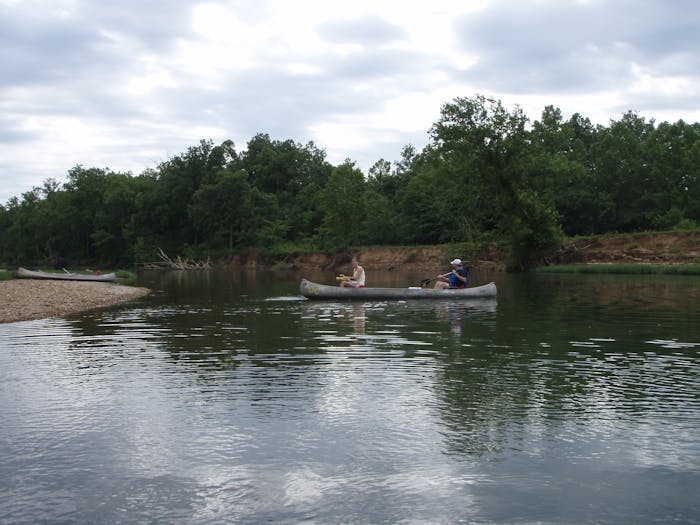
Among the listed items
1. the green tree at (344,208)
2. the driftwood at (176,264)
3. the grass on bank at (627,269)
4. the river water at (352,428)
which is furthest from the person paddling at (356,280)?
the driftwood at (176,264)

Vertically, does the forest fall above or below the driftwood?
above

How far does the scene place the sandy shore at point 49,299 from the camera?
21062 millimetres

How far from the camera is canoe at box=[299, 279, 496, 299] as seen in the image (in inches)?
985

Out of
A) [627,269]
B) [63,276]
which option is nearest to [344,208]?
[627,269]

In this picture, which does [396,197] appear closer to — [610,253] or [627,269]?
[610,253]

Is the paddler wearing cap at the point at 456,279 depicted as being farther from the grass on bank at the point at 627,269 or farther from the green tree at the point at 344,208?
the green tree at the point at 344,208

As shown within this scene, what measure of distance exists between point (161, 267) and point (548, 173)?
187 ft

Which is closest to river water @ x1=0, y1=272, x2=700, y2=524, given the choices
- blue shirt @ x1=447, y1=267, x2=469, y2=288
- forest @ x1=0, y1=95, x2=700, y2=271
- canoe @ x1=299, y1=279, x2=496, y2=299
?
canoe @ x1=299, y1=279, x2=496, y2=299

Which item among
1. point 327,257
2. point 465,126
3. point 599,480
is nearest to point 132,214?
point 327,257

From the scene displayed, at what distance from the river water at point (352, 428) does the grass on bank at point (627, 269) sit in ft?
101

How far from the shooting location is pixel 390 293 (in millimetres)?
25203

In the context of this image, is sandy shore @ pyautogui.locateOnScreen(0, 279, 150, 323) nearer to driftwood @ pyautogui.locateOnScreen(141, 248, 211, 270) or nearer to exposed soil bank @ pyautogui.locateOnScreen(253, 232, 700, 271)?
exposed soil bank @ pyautogui.locateOnScreen(253, 232, 700, 271)

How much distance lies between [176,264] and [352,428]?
270 feet

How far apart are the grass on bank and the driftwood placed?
1886 inches
